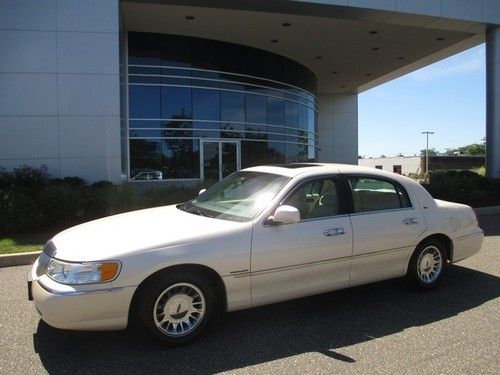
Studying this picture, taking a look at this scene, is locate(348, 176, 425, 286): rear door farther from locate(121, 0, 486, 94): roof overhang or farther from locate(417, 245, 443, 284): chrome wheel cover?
locate(121, 0, 486, 94): roof overhang

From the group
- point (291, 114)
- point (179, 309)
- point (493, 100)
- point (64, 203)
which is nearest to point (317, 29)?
point (291, 114)

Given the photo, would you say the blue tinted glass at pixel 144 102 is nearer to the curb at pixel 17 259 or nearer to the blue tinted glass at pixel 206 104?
the blue tinted glass at pixel 206 104

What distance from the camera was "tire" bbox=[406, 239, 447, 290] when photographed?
5.58 m

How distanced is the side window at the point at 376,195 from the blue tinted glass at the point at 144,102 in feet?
49.3

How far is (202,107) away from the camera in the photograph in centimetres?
2038

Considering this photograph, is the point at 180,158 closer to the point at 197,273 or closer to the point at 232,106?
the point at 232,106

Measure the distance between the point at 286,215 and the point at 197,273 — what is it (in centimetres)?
95

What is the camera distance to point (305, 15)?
17.0 meters

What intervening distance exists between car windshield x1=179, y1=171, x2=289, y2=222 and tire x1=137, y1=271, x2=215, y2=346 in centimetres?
80

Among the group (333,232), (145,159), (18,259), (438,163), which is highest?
(438,163)

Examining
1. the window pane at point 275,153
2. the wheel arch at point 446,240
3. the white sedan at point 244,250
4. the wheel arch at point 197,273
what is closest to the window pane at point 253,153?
the window pane at point 275,153

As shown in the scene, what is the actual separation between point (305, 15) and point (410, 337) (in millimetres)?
14665

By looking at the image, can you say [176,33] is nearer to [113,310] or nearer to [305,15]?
[305,15]

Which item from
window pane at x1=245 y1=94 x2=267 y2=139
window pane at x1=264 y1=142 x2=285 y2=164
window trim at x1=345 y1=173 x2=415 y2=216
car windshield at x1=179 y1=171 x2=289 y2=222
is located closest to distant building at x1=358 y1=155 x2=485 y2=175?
window pane at x1=264 y1=142 x2=285 y2=164
